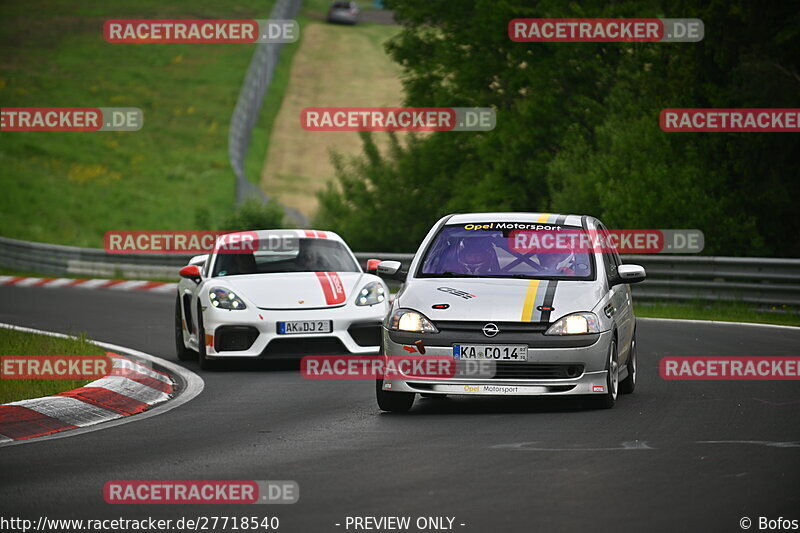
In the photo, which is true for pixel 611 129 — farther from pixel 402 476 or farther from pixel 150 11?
pixel 150 11

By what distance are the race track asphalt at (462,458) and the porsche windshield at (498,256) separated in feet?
3.54

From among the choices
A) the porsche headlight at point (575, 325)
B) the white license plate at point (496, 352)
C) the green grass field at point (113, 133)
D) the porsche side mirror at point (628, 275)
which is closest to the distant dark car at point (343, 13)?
the green grass field at point (113, 133)

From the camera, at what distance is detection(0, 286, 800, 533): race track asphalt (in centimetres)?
766

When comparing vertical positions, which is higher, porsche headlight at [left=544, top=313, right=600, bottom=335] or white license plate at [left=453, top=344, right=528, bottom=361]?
porsche headlight at [left=544, top=313, right=600, bottom=335]

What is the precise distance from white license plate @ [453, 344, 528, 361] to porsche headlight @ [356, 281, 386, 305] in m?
4.30

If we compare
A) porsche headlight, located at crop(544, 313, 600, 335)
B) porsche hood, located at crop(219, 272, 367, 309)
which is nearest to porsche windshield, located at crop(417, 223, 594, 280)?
porsche headlight, located at crop(544, 313, 600, 335)

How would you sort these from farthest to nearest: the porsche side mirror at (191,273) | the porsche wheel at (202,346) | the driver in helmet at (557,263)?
the porsche side mirror at (191,273) < the porsche wheel at (202,346) < the driver in helmet at (557,263)

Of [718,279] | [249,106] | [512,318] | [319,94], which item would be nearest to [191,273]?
[512,318]

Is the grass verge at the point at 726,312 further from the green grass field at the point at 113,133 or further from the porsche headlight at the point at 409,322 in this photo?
the green grass field at the point at 113,133

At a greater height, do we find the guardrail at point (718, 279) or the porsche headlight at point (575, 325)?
the porsche headlight at point (575, 325)

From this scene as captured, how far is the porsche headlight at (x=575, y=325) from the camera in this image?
11344 millimetres

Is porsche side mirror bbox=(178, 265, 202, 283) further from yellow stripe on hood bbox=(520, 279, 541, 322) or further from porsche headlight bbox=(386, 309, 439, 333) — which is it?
yellow stripe on hood bbox=(520, 279, 541, 322)

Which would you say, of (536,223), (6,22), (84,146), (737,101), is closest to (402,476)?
(536,223)

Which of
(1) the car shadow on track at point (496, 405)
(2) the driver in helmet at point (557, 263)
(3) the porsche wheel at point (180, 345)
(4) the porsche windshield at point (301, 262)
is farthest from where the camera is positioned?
(3) the porsche wheel at point (180, 345)
